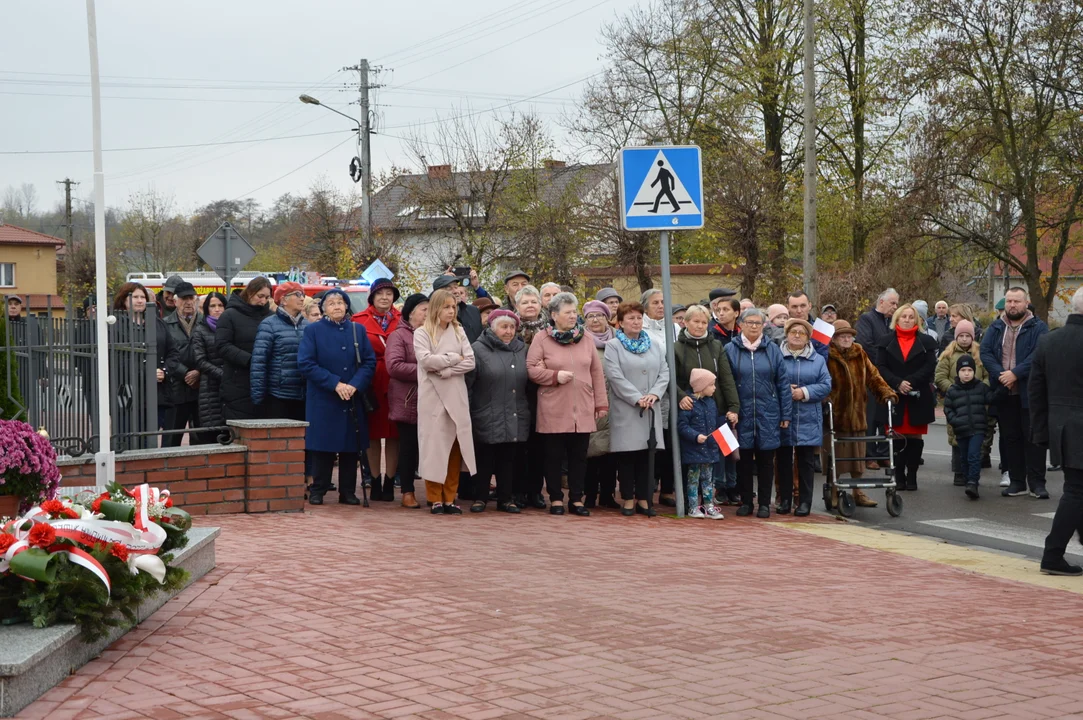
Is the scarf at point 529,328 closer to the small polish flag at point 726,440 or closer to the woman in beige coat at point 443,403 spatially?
the woman in beige coat at point 443,403

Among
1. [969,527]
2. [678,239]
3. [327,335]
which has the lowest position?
[969,527]

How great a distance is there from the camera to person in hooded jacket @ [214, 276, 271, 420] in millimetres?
11525

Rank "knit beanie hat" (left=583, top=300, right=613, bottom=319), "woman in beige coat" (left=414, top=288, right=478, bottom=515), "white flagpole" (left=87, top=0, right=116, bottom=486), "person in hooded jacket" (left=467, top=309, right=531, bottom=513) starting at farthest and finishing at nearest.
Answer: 1. "knit beanie hat" (left=583, top=300, right=613, bottom=319)
2. "person in hooded jacket" (left=467, top=309, right=531, bottom=513)
3. "woman in beige coat" (left=414, top=288, right=478, bottom=515)
4. "white flagpole" (left=87, top=0, right=116, bottom=486)

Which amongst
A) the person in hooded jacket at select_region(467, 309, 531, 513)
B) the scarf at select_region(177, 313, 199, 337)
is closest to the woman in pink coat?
the person in hooded jacket at select_region(467, 309, 531, 513)

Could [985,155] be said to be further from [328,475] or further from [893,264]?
[328,475]

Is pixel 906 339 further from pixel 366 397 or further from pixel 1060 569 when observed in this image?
pixel 366 397

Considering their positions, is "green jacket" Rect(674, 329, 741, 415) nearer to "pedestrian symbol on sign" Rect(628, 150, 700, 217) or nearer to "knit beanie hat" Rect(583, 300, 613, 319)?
"knit beanie hat" Rect(583, 300, 613, 319)

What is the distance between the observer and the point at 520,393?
11055 mm

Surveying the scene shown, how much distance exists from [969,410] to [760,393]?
10.9 ft

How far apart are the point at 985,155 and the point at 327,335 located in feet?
80.4

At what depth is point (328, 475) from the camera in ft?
37.3

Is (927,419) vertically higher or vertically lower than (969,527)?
higher

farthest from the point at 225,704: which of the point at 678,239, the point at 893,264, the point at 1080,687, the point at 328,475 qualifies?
the point at 678,239

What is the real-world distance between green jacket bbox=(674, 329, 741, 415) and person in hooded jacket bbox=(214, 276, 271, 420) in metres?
3.95
